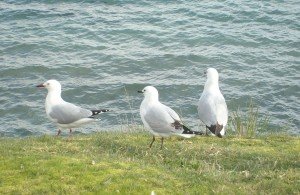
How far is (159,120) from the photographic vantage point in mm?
10672

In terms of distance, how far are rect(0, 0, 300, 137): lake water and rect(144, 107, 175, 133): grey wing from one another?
5.15m

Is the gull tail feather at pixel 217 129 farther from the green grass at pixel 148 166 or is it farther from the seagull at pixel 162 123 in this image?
the seagull at pixel 162 123

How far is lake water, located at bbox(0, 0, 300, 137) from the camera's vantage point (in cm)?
1783

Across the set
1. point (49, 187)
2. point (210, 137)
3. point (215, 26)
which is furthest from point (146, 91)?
point (215, 26)

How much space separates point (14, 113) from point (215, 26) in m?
10.1

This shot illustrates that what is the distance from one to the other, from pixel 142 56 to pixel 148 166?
12.7 m

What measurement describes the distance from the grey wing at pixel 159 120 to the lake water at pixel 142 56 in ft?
16.9

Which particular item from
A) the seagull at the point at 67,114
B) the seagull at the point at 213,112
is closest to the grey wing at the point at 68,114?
the seagull at the point at 67,114

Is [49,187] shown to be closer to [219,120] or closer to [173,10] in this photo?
[219,120]

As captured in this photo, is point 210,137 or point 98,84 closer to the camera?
point 210,137

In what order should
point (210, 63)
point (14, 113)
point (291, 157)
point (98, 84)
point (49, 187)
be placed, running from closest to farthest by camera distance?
point (49, 187) < point (291, 157) < point (14, 113) < point (98, 84) < point (210, 63)

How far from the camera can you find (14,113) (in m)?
17.4

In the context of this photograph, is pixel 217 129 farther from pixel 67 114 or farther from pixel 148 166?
pixel 67 114

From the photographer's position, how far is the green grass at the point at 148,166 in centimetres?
775
